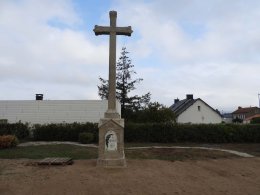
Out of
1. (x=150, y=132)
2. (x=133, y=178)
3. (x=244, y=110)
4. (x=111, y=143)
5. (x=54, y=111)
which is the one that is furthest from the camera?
(x=244, y=110)

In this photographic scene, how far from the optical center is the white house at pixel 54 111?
30.8 metres

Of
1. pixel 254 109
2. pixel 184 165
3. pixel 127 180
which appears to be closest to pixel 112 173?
pixel 127 180

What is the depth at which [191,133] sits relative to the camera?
1047 inches

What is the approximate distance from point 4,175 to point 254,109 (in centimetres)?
9732

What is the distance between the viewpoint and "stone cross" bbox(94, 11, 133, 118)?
13.1 meters

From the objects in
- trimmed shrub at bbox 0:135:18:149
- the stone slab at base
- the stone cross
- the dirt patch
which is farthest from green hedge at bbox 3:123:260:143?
the stone slab at base

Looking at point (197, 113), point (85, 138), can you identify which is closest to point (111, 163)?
point (85, 138)

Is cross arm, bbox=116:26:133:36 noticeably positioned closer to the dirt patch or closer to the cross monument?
the cross monument

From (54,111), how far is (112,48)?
60.9 feet

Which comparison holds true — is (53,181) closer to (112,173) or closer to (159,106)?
(112,173)

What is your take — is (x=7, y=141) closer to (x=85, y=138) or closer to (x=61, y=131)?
(x=85, y=138)

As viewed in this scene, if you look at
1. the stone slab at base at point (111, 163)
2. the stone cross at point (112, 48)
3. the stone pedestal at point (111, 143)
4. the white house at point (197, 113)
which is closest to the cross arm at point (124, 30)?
the stone cross at point (112, 48)

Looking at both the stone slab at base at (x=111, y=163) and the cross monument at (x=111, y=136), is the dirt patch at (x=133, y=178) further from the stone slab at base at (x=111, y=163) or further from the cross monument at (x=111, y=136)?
the cross monument at (x=111, y=136)

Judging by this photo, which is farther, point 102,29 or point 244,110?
point 244,110
